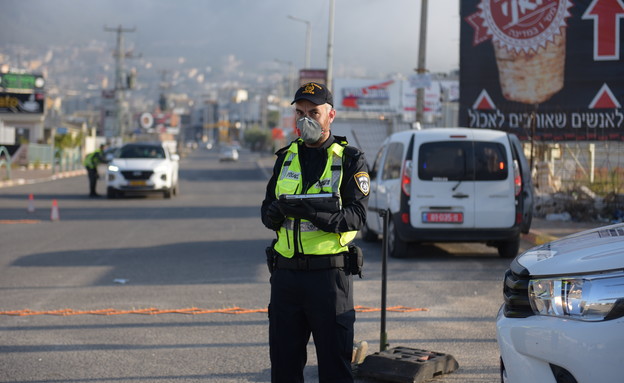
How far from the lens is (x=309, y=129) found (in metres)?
4.29

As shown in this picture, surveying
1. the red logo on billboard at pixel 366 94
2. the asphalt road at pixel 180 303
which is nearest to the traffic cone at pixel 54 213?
the asphalt road at pixel 180 303

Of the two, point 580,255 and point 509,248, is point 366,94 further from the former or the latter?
point 580,255

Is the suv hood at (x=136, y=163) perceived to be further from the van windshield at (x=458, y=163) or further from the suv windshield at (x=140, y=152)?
the van windshield at (x=458, y=163)

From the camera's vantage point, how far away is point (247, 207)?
75.9 ft

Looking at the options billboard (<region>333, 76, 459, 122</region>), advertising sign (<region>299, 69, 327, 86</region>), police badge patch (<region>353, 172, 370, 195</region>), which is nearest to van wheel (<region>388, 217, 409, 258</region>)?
police badge patch (<region>353, 172, 370, 195</region>)

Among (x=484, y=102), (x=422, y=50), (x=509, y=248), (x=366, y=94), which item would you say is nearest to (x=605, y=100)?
(x=484, y=102)

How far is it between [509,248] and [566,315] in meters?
8.82

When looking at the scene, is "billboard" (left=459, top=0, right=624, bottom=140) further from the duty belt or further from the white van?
the duty belt

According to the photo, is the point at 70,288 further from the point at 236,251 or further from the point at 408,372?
the point at 408,372

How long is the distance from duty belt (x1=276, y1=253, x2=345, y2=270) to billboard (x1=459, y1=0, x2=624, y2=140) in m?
16.9

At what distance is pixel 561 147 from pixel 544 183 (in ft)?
4.50

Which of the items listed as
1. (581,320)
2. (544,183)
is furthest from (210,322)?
(544,183)

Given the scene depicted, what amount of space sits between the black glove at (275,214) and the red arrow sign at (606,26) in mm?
17951

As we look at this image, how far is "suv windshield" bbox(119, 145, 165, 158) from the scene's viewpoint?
2692 centimetres
